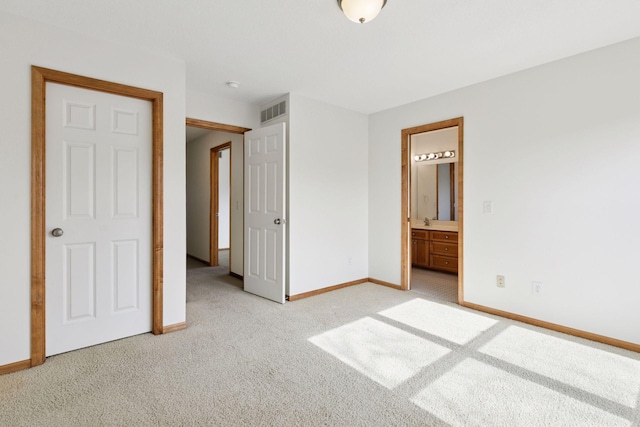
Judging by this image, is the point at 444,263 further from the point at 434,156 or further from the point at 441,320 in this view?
the point at 441,320

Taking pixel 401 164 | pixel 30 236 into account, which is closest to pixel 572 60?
pixel 401 164

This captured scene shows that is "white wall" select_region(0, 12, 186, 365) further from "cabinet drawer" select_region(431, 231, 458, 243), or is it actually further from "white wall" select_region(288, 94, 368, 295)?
"cabinet drawer" select_region(431, 231, 458, 243)

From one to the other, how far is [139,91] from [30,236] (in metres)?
1.33

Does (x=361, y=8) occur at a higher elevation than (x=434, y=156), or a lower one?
higher

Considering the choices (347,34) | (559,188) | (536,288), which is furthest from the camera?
(536,288)

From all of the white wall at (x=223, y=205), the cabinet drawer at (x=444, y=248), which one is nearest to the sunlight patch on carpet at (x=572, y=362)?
the cabinet drawer at (x=444, y=248)

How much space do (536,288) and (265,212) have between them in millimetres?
2893

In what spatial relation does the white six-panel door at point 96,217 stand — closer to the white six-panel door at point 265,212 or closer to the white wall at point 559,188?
the white six-panel door at point 265,212

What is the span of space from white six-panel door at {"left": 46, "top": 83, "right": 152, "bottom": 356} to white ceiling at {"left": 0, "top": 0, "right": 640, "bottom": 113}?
0.58m

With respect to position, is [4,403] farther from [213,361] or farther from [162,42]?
[162,42]

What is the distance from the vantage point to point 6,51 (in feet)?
6.98

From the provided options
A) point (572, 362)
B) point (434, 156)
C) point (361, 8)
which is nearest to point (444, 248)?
point (434, 156)

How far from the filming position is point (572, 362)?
2.31m

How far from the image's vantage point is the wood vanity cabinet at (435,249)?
496cm
